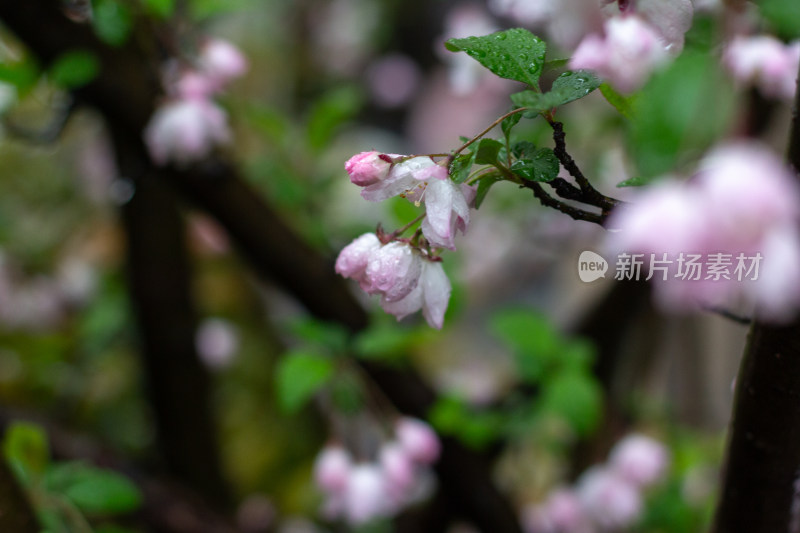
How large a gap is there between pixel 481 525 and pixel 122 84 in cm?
82

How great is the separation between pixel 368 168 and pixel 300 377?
46 centimetres

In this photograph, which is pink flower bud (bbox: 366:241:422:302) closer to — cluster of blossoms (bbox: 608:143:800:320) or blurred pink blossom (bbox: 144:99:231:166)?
cluster of blossoms (bbox: 608:143:800:320)

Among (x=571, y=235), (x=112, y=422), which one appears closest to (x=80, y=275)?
(x=112, y=422)

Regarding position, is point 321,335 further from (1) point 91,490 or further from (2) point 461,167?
(2) point 461,167

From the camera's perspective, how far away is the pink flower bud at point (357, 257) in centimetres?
35

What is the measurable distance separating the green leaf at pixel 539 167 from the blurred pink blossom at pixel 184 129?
0.59m

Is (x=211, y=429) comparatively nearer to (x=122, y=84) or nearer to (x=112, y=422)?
(x=112, y=422)

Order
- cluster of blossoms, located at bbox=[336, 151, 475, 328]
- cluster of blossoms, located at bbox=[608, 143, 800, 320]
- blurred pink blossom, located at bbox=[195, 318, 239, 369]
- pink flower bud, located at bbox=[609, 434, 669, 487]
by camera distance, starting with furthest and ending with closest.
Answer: blurred pink blossom, located at bbox=[195, 318, 239, 369] < pink flower bud, located at bbox=[609, 434, 669, 487] < cluster of blossoms, located at bbox=[336, 151, 475, 328] < cluster of blossoms, located at bbox=[608, 143, 800, 320]

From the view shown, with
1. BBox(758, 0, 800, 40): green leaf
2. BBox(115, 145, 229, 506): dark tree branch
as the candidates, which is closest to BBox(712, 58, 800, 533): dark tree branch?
BBox(758, 0, 800, 40): green leaf

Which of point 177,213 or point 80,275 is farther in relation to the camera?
point 80,275

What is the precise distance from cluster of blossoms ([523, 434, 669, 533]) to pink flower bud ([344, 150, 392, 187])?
742mm

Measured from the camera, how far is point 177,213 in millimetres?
1274

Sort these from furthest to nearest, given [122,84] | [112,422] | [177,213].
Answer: [112,422]
[177,213]
[122,84]

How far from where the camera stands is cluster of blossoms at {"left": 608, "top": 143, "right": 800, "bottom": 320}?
19 centimetres
